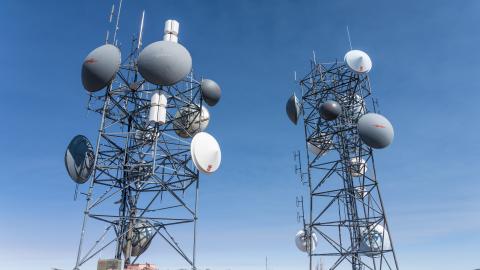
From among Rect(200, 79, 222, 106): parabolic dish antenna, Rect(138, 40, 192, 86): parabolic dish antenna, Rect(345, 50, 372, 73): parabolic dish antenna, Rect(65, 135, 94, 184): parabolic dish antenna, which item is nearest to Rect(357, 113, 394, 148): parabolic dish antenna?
Rect(345, 50, 372, 73): parabolic dish antenna

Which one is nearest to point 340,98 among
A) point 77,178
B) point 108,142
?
point 108,142

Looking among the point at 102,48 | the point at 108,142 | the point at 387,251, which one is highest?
the point at 102,48

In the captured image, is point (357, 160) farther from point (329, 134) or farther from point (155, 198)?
point (155, 198)

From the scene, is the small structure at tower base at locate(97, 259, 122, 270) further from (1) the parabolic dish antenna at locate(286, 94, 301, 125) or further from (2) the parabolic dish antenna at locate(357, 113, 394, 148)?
(1) the parabolic dish antenna at locate(286, 94, 301, 125)

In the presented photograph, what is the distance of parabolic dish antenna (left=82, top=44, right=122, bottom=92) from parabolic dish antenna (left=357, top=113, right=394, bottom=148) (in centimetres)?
1656

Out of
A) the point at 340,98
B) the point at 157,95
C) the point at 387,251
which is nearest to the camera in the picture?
the point at 157,95

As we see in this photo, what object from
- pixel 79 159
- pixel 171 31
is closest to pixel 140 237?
pixel 79 159

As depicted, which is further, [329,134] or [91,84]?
[329,134]

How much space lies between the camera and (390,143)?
2619cm

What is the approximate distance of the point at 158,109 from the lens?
21.6m

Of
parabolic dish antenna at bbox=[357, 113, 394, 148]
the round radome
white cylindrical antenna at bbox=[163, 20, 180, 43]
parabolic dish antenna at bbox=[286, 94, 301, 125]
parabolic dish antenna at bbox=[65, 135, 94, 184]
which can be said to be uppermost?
white cylindrical antenna at bbox=[163, 20, 180, 43]

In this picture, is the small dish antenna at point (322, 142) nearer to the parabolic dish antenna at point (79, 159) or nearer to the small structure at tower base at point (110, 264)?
the parabolic dish antenna at point (79, 159)

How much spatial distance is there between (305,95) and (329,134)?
13.7 ft

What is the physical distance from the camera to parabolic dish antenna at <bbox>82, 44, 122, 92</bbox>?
2025 cm
